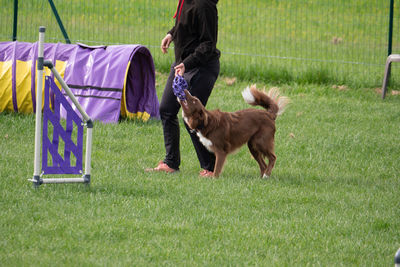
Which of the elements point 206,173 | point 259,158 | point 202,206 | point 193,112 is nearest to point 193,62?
point 193,112

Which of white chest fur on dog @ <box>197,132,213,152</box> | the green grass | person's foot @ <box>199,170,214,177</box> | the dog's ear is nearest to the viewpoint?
the green grass

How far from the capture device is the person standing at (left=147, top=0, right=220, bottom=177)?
578 centimetres

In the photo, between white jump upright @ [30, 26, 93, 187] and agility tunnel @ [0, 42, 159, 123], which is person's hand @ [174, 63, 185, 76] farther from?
agility tunnel @ [0, 42, 159, 123]

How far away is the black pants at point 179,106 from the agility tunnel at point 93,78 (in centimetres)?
197

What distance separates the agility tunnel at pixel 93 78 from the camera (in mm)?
8078

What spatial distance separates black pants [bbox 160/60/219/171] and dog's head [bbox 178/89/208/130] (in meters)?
0.27

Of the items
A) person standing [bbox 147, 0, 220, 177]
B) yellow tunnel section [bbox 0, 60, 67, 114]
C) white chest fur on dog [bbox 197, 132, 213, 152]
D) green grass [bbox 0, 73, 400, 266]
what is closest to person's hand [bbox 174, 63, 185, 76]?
person standing [bbox 147, 0, 220, 177]

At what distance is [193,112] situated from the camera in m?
5.79

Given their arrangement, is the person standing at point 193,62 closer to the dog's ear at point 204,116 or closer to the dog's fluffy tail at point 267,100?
the dog's ear at point 204,116

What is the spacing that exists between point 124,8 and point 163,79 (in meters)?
2.57

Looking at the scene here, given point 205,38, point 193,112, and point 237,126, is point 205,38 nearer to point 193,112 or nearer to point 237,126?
point 193,112

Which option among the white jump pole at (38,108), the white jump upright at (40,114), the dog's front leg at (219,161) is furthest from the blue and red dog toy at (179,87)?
the white jump pole at (38,108)

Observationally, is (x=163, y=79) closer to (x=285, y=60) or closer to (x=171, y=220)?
(x=285, y=60)

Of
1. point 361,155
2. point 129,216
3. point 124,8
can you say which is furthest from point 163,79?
point 129,216
